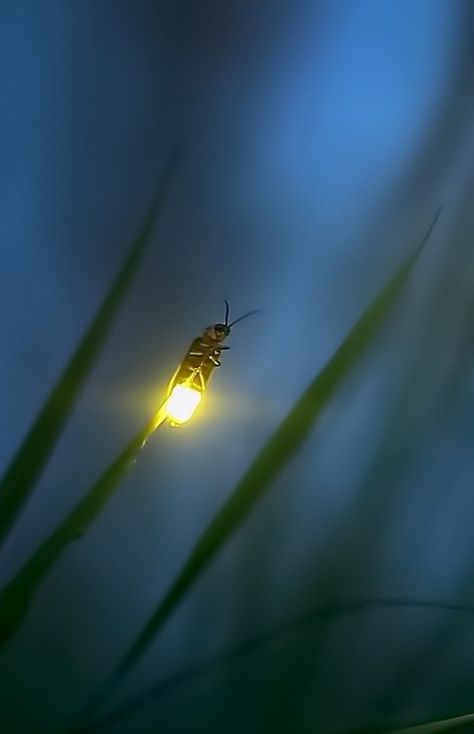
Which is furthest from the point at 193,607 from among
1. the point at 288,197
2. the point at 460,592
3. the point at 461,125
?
the point at 461,125

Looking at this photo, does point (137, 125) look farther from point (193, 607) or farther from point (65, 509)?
point (193, 607)

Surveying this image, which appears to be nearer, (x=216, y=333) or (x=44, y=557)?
(x=44, y=557)

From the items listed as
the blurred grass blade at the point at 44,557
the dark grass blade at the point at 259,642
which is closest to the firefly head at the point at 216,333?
the blurred grass blade at the point at 44,557

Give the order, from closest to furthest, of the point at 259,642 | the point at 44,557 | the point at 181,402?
the point at 44,557, the point at 181,402, the point at 259,642

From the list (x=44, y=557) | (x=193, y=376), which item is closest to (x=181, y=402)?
(x=193, y=376)

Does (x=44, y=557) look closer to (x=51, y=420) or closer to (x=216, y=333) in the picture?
(x=51, y=420)
